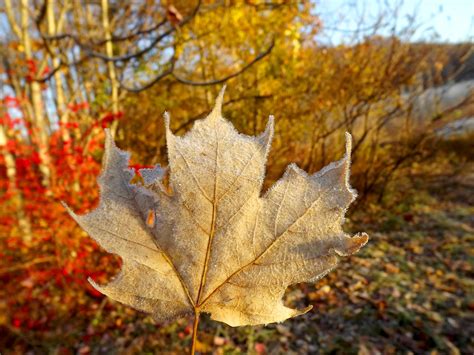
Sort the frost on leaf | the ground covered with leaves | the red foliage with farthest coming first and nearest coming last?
the red foliage → the ground covered with leaves → the frost on leaf

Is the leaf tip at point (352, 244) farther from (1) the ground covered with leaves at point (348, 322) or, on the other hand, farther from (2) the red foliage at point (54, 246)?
(2) the red foliage at point (54, 246)

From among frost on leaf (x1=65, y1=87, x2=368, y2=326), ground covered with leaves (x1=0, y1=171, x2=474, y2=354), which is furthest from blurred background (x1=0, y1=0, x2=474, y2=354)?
frost on leaf (x1=65, y1=87, x2=368, y2=326)

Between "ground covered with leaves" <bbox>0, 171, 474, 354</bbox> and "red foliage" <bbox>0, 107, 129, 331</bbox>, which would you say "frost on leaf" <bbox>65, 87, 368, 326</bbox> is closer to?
"ground covered with leaves" <bbox>0, 171, 474, 354</bbox>

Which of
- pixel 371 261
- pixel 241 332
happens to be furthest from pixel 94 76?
pixel 371 261

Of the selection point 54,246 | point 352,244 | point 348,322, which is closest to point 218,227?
point 352,244

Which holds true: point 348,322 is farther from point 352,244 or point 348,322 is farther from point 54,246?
point 54,246

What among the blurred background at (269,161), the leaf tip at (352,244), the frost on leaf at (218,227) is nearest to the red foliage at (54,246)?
the blurred background at (269,161)

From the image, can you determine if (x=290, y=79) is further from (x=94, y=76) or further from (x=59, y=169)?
(x=59, y=169)
